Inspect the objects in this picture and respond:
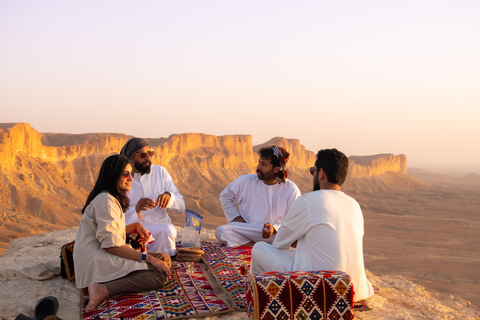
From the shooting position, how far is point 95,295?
3438 millimetres

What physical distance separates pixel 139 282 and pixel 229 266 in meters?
1.35

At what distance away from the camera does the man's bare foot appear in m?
3.41

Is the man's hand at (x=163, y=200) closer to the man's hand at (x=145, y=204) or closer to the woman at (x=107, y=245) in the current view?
the man's hand at (x=145, y=204)

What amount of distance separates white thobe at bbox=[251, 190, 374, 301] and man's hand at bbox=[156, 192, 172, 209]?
75.2 inches

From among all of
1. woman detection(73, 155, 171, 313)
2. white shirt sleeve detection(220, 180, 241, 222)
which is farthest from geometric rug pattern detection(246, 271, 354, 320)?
white shirt sleeve detection(220, 180, 241, 222)

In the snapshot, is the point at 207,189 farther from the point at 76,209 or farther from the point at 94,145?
the point at 76,209

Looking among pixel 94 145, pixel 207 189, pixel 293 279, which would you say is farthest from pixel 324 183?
pixel 207 189

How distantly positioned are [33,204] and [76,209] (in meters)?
2.68

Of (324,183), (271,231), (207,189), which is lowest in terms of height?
(207,189)

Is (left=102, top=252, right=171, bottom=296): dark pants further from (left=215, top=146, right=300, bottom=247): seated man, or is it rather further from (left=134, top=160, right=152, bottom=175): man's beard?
(left=215, top=146, right=300, bottom=247): seated man

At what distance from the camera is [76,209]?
63.3 ft

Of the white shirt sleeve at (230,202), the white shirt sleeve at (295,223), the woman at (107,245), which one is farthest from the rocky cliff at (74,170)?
the white shirt sleeve at (295,223)

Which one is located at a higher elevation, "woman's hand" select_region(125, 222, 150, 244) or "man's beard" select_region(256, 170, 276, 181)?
"man's beard" select_region(256, 170, 276, 181)

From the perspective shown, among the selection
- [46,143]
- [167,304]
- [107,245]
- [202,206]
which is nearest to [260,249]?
[167,304]
